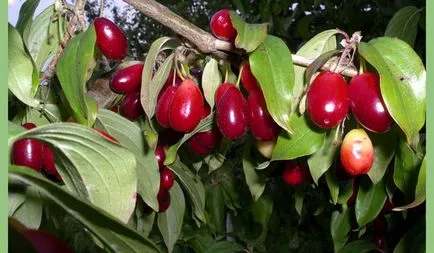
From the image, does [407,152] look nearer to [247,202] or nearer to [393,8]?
[247,202]

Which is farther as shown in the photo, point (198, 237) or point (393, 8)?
point (393, 8)

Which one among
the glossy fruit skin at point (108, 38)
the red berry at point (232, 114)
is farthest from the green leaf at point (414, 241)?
the glossy fruit skin at point (108, 38)

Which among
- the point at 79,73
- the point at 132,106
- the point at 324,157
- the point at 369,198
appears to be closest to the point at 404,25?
the point at 369,198

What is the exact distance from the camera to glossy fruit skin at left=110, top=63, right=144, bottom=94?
2.44 feet

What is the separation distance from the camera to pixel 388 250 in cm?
129

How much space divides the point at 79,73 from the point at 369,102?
11.7 inches

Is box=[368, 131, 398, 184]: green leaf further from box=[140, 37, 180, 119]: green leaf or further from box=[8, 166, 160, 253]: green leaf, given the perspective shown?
box=[8, 166, 160, 253]: green leaf

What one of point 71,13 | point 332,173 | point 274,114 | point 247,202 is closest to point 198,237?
point 247,202

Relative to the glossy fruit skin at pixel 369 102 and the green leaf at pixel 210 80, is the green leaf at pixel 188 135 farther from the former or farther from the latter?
the glossy fruit skin at pixel 369 102

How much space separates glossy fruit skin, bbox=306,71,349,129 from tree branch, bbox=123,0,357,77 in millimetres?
28

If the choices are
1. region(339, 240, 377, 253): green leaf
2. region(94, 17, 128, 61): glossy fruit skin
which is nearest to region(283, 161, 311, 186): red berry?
region(94, 17, 128, 61): glossy fruit skin

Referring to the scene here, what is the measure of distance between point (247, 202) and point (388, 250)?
40 centimetres

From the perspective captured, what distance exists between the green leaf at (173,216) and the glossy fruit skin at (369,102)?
438 mm

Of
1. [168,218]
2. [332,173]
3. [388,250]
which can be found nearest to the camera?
[332,173]
